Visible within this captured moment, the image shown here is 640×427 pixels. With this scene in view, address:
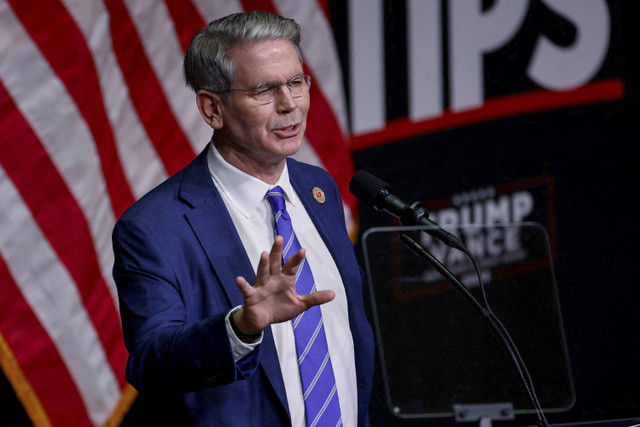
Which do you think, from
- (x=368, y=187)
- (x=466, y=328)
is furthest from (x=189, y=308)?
(x=466, y=328)

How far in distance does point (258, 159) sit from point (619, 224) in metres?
1.99

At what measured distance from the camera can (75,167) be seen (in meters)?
2.63

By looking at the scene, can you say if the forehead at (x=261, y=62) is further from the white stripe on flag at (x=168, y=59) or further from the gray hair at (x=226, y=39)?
the white stripe on flag at (x=168, y=59)

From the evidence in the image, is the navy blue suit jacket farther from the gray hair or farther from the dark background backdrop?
the dark background backdrop

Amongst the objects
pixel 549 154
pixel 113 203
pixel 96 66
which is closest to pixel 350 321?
pixel 113 203

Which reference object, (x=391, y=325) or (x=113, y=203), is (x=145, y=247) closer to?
(x=391, y=325)

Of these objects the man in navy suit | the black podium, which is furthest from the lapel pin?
the black podium

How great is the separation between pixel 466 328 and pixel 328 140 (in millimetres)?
1033

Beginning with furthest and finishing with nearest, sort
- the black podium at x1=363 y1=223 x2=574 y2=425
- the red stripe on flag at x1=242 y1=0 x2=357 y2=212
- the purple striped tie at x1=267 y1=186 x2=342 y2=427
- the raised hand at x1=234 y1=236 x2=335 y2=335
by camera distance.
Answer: the red stripe on flag at x1=242 y1=0 x2=357 y2=212 < the black podium at x1=363 y1=223 x2=574 y2=425 < the purple striped tie at x1=267 y1=186 x2=342 y2=427 < the raised hand at x1=234 y1=236 x2=335 y2=335

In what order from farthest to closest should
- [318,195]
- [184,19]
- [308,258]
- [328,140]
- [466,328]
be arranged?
[328,140]
[184,19]
[466,328]
[318,195]
[308,258]

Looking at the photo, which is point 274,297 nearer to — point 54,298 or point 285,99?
point 285,99

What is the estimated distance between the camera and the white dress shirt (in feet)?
5.27

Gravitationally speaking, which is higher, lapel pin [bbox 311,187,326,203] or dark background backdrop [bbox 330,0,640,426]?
lapel pin [bbox 311,187,326,203]

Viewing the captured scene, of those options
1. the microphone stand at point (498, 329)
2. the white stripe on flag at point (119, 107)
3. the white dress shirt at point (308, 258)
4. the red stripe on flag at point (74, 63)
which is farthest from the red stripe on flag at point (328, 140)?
the microphone stand at point (498, 329)
